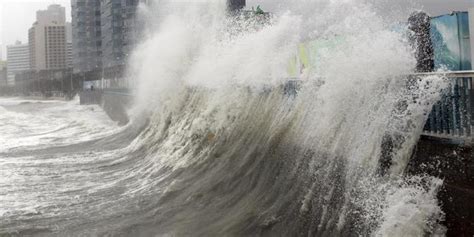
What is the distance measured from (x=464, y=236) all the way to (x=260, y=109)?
6114 millimetres

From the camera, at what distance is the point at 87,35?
Answer: 344 feet

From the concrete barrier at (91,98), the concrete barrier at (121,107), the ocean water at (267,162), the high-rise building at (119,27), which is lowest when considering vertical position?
the ocean water at (267,162)

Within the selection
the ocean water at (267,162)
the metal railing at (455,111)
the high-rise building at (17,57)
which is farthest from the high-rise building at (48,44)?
the metal railing at (455,111)

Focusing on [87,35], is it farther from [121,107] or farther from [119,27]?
[121,107]

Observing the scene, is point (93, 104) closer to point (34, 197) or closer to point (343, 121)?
point (34, 197)

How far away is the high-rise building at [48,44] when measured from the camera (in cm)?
15738

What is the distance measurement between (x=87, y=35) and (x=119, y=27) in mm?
20776

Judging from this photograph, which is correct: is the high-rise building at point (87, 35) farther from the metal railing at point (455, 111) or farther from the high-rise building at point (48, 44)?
the metal railing at point (455, 111)

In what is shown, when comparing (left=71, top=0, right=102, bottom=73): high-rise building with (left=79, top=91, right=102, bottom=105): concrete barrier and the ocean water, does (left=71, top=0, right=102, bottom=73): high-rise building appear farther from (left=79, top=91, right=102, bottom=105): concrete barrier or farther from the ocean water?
the ocean water

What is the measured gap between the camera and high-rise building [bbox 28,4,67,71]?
157 metres

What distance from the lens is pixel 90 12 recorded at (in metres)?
104

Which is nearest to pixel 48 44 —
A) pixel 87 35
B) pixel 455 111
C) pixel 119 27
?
pixel 87 35

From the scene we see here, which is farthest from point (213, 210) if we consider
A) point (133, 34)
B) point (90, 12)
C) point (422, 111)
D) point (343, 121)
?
point (90, 12)

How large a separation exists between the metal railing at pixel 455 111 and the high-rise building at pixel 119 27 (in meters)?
79.0
